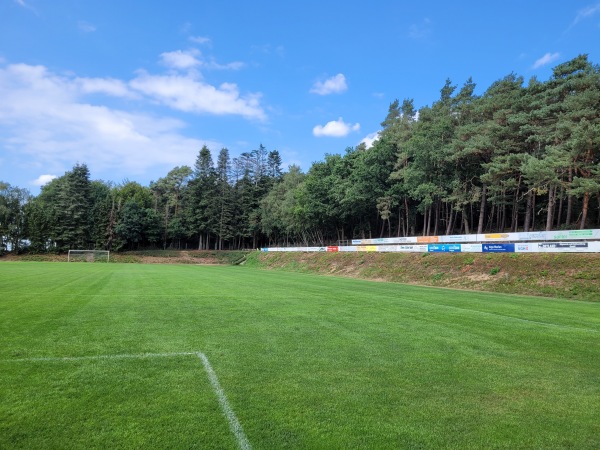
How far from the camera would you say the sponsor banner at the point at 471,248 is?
1207 inches

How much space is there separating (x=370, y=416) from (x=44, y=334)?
726cm

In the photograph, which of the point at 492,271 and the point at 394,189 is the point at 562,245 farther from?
the point at 394,189

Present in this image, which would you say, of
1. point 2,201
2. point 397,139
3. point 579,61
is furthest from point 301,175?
point 2,201

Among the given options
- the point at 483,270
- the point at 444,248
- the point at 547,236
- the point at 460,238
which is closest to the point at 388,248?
the point at 444,248

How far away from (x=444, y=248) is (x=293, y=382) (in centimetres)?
3154

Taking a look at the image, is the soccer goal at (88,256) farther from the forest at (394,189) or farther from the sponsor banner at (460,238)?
the sponsor banner at (460,238)

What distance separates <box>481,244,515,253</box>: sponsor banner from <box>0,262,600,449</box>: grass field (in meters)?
19.1

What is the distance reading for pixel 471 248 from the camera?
3130 centimetres

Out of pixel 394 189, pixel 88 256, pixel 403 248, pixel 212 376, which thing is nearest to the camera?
pixel 212 376

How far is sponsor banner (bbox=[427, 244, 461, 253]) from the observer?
108ft

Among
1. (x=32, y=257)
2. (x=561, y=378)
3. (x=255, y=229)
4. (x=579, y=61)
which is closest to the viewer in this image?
(x=561, y=378)

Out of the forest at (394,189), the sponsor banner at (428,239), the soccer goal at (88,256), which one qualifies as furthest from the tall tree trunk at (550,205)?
the soccer goal at (88,256)

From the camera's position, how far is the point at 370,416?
174 inches

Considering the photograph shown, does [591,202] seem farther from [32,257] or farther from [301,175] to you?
[32,257]
